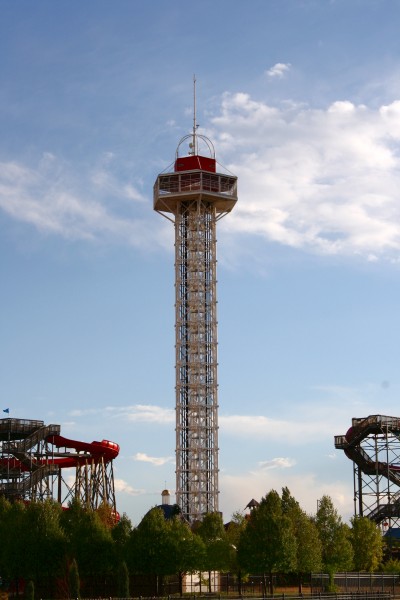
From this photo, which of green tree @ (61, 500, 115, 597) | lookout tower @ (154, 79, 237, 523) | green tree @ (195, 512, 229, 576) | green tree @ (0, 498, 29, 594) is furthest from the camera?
lookout tower @ (154, 79, 237, 523)

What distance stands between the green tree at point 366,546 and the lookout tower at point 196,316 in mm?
26861

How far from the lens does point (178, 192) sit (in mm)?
145625

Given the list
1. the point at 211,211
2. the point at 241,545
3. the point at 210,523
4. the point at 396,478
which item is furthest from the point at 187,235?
the point at 241,545

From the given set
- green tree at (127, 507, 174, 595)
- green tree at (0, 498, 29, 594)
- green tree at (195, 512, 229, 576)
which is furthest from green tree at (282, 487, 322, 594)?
green tree at (0, 498, 29, 594)

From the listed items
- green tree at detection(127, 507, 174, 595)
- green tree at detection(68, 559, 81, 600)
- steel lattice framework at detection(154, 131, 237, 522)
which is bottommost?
green tree at detection(68, 559, 81, 600)

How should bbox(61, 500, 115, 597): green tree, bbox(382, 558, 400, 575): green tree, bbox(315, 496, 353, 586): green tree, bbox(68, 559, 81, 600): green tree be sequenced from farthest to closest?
bbox(382, 558, 400, 575): green tree < bbox(315, 496, 353, 586): green tree < bbox(61, 500, 115, 597): green tree < bbox(68, 559, 81, 600): green tree

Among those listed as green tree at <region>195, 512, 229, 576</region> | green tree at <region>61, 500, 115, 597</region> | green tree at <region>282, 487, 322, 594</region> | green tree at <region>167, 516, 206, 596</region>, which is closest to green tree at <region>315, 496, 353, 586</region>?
green tree at <region>282, 487, 322, 594</region>

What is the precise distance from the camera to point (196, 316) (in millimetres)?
143625

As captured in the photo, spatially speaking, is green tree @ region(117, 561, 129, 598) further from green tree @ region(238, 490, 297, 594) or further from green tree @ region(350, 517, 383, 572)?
green tree @ region(350, 517, 383, 572)

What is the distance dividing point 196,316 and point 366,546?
1704 inches

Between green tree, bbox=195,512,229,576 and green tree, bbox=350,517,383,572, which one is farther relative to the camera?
green tree, bbox=350,517,383,572

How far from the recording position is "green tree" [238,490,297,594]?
296 ft

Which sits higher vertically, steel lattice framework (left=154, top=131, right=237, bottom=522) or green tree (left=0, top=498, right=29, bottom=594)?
steel lattice framework (left=154, top=131, right=237, bottom=522)

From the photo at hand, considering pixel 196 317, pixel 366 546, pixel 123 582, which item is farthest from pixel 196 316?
pixel 123 582
